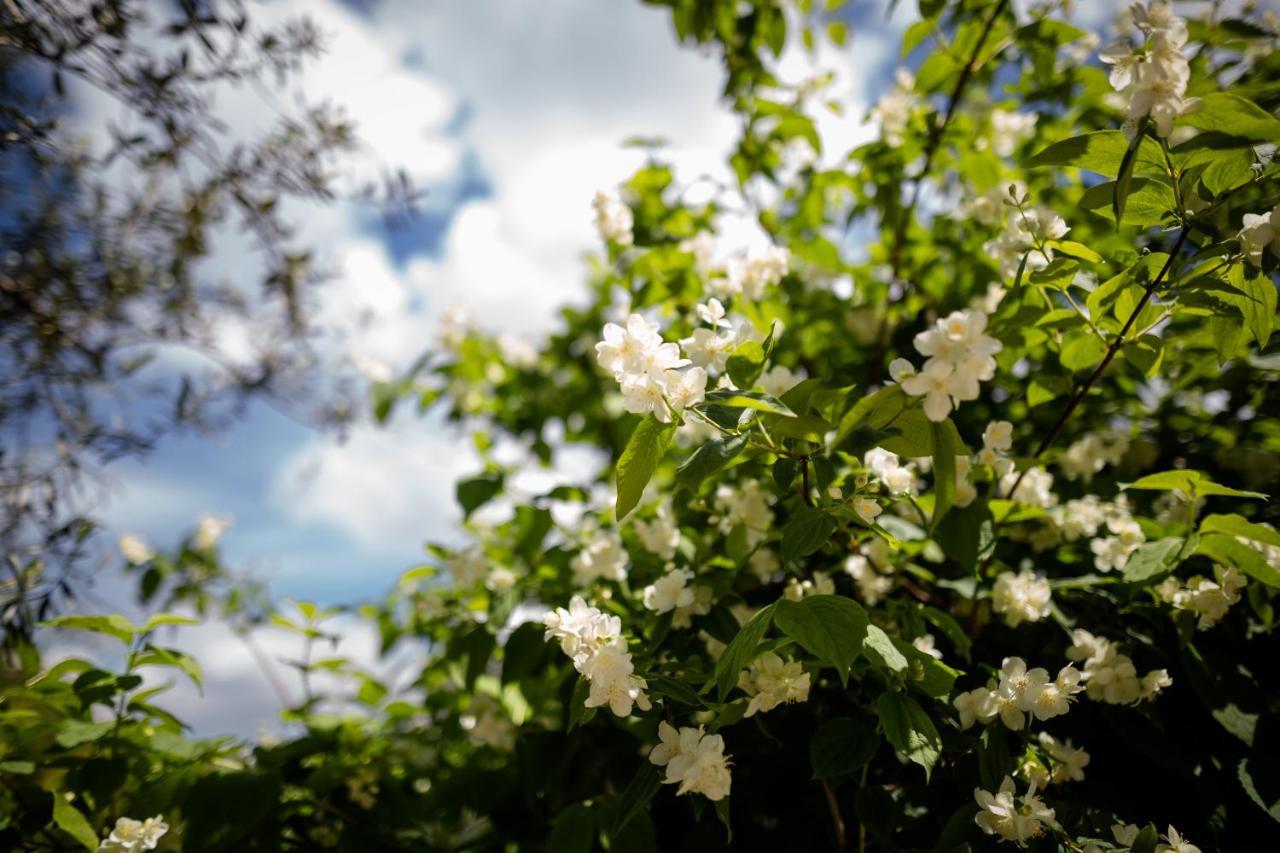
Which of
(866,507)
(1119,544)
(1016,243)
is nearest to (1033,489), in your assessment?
(1119,544)

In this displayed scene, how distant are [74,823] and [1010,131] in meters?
2.85

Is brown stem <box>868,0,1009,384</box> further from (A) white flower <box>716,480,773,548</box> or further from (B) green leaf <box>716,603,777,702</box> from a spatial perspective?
(B) green leaf <box>716,603,777,702</box>

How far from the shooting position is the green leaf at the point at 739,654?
0.87 m

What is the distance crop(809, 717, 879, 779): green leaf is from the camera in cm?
103

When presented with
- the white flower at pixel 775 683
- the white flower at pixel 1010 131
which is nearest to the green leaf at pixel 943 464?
the white flower at pixel 775 683

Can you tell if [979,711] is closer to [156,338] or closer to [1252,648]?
[1252,648]

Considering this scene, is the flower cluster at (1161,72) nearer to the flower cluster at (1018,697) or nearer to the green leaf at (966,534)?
the green leaf at (966,534)

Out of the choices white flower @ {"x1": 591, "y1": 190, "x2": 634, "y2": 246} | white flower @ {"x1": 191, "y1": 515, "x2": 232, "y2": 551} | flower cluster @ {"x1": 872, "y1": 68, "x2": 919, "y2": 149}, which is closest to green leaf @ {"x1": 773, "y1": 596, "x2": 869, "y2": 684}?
white flower @ {"x1": 591, "y1": 190, "x2": 634, "y2": 246}

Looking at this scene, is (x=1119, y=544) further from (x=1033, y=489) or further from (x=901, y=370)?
(x=901, y=370)

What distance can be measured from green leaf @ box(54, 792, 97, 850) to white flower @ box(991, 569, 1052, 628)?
171 centimetres

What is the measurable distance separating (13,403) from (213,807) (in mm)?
1608

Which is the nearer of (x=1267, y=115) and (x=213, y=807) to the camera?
(x=1267, y=115)

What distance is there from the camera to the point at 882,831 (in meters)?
1.06

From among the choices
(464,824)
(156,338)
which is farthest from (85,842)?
(156,338)
